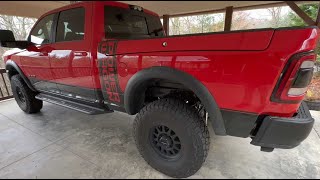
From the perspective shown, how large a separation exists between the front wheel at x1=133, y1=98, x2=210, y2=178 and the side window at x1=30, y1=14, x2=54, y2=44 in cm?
201

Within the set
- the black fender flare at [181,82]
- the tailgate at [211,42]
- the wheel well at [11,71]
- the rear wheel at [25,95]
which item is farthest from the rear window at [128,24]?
the wheel well at [11,71]

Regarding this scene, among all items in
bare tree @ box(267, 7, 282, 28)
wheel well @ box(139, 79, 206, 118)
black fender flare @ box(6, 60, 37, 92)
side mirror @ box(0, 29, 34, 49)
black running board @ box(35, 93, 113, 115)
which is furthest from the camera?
black fender flare @ box(6, 60, 37, 92)

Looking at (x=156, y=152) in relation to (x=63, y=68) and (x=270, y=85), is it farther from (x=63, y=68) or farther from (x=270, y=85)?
(x=63, y=68)

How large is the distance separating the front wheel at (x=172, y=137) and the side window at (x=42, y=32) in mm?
2013

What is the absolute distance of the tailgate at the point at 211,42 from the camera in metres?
1.28

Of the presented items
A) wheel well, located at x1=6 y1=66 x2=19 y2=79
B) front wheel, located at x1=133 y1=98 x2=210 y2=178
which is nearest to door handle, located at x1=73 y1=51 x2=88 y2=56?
front wheel, located at x1=133 y1=98 x2=210 y2=178

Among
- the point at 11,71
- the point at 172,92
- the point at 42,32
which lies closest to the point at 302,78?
the point at 172,92

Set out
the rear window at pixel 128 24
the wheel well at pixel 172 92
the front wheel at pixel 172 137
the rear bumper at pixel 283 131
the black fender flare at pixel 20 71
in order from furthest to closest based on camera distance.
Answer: the black fender flare at pixel 20 71, the rear window at pixel 128 24, the wheel well at pixel 172 92, the front wheel at pixel 172 137, the rear bumper at pixel 283 131

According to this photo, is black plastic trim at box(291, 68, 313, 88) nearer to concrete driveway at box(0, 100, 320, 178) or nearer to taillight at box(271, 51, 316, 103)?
taillight at box(271, 51, 316, 103)

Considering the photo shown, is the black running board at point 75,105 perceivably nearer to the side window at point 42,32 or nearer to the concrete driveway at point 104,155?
the concrete driveway at point 104,155

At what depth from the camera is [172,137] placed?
5.87 feet

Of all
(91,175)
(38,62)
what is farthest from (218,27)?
(38,62)

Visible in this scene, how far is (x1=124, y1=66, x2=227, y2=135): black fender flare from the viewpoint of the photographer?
153cm

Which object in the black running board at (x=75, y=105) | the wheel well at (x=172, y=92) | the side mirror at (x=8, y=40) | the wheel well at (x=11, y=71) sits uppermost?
the side mirror at (x=8, y=40)
